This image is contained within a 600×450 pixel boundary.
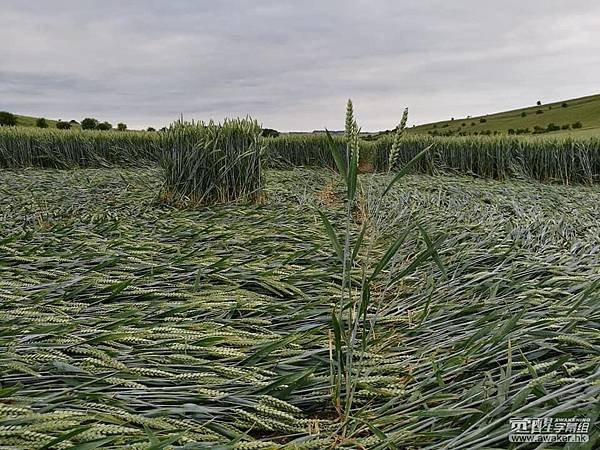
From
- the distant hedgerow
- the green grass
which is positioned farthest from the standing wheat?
the distant hedgerow

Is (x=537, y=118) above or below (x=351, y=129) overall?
above

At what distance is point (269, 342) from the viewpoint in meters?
1.35

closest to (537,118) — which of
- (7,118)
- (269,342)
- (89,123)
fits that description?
(89,123)

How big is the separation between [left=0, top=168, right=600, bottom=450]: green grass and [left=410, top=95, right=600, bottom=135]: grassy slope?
21.0 meters

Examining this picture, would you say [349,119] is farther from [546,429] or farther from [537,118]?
[537,118]

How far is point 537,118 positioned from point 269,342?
28.7 meters

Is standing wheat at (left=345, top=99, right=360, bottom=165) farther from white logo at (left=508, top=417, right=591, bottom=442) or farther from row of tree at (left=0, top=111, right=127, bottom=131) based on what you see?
row of tree at (left=0, top=111, right=127, bottom=131)

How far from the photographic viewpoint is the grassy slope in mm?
23327

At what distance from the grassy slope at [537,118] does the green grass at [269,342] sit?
69.0ft

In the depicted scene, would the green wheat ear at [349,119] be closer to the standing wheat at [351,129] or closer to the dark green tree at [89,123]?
the standing wheat at [351,129]

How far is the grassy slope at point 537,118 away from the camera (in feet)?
76.5

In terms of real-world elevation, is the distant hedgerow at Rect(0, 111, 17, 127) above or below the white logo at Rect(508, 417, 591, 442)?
above

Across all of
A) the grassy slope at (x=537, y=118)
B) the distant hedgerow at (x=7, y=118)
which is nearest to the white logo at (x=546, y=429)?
the distant hedgerow at (x=7, y=118)

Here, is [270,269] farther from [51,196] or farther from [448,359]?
[51,196]
